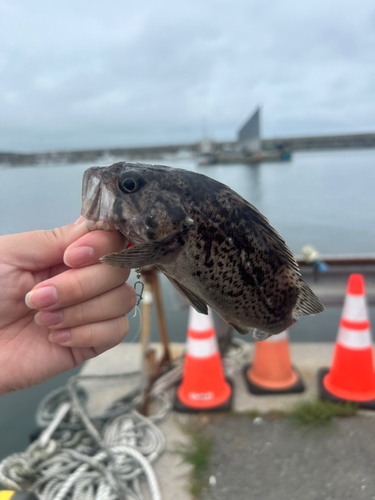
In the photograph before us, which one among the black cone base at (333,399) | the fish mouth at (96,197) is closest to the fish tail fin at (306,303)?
the fish mouth at (96,197)

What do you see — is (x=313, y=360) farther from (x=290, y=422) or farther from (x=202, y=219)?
(x=202, y=219)

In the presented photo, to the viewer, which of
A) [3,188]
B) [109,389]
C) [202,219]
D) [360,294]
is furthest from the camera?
[109,389]

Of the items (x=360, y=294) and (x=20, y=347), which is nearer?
(x=20, y=347)

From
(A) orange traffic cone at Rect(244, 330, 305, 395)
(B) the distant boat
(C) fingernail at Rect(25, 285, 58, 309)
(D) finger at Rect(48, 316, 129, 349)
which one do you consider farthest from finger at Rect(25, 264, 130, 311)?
(A) orange traffic cone at Rect(244, 330, 305, 395)

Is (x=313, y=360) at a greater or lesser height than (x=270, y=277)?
lesser

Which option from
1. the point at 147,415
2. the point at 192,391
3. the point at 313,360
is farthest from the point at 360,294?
the point at 147,415

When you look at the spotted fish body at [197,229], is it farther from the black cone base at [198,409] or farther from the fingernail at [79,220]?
the black cone base at [198,409]

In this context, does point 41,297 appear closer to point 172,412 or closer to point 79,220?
point 79,220

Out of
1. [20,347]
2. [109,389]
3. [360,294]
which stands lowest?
A: [109,389]
